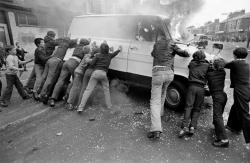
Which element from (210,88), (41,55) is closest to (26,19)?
(41,55)

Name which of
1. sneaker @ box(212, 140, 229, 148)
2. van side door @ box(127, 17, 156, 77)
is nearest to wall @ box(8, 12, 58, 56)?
van side door @ box(127, 17, 156, 77)

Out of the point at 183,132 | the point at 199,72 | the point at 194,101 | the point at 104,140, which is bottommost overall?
the point at 104,140

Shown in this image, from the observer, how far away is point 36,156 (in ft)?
8.94

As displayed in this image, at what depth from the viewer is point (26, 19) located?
13109mm

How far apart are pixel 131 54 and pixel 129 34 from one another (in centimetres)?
53

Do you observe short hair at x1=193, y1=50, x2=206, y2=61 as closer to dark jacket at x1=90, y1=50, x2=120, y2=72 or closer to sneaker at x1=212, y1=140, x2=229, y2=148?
sneaker at x1=212, y1=140, x2=229, y2=148

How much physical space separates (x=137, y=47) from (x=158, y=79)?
1.23m

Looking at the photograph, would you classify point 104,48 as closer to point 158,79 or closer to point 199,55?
point 158,79

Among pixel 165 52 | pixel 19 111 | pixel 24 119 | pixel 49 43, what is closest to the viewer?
pixel 165 52

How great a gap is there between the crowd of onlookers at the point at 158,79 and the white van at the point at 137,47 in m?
0.27

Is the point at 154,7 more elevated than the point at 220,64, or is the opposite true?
the point at 154,7

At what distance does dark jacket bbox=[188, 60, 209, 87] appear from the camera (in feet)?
10.8

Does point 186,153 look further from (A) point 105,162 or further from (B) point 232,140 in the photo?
(A) point 105,162

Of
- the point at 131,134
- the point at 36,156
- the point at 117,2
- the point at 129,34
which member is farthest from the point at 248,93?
the point at 117,2
